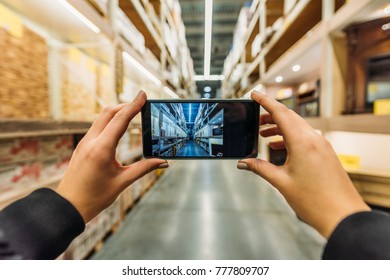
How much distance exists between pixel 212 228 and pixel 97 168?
4.87ft

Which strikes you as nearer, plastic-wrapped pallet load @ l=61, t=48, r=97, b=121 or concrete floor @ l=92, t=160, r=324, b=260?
plastic-wrapped pallet load @ l=61, t=48, r=97, b=121

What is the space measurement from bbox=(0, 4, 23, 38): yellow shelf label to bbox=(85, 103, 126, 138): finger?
0.59 meters

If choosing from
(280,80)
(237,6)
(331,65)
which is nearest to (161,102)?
(331,65)

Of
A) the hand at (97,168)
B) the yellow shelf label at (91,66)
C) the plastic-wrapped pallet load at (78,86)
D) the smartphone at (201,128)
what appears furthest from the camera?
the yellow shelf label at (91,66)

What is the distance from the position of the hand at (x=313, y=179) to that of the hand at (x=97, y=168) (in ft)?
1.35

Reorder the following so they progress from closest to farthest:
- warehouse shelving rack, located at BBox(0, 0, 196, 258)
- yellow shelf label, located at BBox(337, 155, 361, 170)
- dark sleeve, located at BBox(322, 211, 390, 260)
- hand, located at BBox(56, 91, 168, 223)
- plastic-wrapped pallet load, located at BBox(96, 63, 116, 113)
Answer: dark sleeve, located at BBox(322, 211, 390, 260) < hand, located at BBox(56, 91, 168, 223) < warehouse shelving rack, located at BBox(0, 0, 196, 258) < yellow shelf label, located at BBox(337, 155, 361, 170) < plastic-wrapped pallet load, located at BBox(96, 63, 116, 113)

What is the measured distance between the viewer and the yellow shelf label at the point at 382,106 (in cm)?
89

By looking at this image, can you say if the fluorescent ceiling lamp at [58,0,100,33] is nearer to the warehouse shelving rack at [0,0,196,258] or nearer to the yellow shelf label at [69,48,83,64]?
the warehouse shelving rack at [0,0,196,258]

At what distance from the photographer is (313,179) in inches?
18.7

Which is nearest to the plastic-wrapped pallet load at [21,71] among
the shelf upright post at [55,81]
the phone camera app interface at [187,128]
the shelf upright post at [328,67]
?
the shelf upright post at [55,81]

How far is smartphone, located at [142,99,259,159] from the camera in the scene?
667 millimetres

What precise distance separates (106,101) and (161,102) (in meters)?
1.14

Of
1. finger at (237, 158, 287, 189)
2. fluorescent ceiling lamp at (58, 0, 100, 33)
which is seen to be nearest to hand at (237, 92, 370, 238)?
finger at (237, 158, 287, 189)

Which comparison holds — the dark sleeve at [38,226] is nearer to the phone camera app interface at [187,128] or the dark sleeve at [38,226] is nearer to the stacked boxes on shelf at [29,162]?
the phone camera app interface at [187,128]
